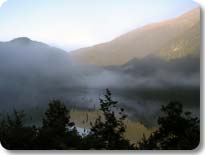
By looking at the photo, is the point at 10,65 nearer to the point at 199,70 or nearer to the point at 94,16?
the point at 94,16

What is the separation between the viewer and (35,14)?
1748 mm

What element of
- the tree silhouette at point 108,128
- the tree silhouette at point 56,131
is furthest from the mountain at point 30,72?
the tree silhouette at point 108,128

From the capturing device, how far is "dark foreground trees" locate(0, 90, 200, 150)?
1707mm

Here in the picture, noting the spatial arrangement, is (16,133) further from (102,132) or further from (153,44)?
(153,44)

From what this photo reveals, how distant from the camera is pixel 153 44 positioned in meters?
1.72

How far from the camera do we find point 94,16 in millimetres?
1733

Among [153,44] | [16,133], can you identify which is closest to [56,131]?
[16,133]

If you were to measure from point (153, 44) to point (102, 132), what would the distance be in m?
0.39

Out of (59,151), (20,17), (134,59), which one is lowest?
(59,151)

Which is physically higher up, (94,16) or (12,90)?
(94,16)

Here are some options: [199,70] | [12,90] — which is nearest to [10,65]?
[12,90]

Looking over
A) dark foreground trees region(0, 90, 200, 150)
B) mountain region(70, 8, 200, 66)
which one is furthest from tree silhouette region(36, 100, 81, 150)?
mountain region(70, 8, 200, 66)

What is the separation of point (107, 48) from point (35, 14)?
0.31 meters

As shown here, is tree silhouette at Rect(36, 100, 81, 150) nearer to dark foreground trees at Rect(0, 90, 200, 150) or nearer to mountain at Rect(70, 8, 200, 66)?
dark foreground trees at Rect(0, 90, 200, 150)
